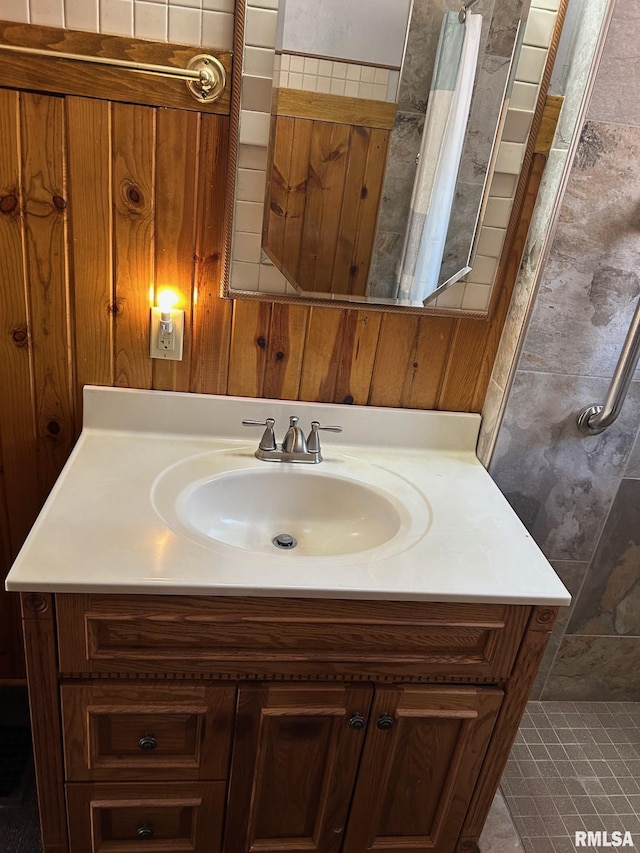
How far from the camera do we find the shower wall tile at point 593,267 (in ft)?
4.06

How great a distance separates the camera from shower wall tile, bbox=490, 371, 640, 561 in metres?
1.42

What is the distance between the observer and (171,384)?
143 cm

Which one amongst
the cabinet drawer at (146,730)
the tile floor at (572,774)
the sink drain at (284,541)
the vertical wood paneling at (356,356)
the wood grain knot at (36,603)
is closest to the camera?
the wood grain knot at (36,603)

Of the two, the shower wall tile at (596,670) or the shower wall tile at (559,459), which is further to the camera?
the shower wall tile at (596,670)

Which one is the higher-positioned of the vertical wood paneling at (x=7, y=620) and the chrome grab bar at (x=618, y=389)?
the chrome grab bar at (x=618, y=389)

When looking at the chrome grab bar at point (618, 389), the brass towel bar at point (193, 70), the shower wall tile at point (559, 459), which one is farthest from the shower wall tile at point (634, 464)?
the brass towel bar at point (193, 70)

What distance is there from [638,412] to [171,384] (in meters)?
1.06

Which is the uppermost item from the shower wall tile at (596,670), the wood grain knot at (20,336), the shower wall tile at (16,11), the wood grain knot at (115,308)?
the shower wall tile at (16,11)

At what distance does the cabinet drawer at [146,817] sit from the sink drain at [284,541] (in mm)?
452

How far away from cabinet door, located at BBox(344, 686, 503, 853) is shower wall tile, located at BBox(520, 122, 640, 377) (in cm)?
71

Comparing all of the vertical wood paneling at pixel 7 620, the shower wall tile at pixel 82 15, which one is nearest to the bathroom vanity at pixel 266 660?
the vertical wood paneling at pixel 7 620

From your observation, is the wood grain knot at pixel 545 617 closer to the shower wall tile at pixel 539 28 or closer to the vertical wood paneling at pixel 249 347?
the vertical wood paneling at pixel 249 347

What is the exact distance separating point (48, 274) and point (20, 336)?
0.15m

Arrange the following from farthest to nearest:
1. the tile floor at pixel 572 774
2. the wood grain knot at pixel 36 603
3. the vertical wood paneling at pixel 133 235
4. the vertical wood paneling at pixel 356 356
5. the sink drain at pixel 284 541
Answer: the tile floor at pixel 572 774
the vertical wood paneling at pixel 356 356
the sink drain at pixel 284 541
the vertical wood paneling at pixel 133 235
the wood grain knot at pixel 36 603
